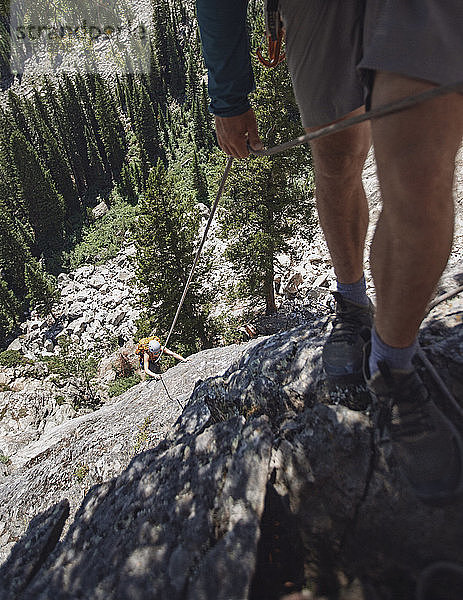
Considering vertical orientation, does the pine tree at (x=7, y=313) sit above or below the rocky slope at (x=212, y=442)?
below

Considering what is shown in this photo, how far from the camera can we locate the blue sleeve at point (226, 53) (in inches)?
65.8

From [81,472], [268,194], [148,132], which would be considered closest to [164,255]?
[268,194]

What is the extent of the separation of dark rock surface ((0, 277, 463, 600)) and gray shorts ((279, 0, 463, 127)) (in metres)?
1.36

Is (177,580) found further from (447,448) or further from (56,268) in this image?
(56,268)

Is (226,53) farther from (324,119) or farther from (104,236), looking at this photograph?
(104,236)

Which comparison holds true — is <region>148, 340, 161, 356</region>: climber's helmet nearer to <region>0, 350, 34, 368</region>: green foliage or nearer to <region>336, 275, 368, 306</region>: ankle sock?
<region>336, 275, 368, 306</region>: ankle sock

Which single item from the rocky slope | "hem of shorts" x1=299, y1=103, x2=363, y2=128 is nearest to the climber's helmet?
the rocky slope

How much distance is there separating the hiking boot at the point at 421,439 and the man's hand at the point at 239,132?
149 cm

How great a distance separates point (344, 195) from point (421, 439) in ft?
3.99

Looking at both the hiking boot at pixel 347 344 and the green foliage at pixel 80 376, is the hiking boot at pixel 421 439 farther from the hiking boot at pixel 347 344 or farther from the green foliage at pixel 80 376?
the green foliage at pixel 80 376

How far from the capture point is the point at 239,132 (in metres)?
2.12

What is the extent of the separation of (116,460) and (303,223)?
420 inches

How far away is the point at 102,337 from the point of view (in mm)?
27828

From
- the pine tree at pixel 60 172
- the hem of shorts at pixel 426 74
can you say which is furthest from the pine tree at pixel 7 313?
the hem of shorts at pixel 426 74
